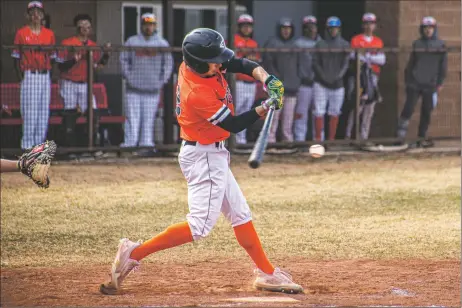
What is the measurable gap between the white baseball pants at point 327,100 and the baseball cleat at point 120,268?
793 centimetres

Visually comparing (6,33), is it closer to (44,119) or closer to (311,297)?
(44,119)

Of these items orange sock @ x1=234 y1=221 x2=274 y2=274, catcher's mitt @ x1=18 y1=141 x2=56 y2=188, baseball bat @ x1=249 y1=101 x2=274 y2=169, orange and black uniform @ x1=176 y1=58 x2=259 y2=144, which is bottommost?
orange sock @ x1=234 y1=221 x2=274 y2=274

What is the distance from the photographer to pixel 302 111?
45.7 feet

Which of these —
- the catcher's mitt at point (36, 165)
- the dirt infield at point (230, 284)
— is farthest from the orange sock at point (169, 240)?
the catcher's mitt at point (36, 165)

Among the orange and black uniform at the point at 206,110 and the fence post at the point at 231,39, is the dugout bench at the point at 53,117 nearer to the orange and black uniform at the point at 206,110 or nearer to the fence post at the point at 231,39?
the fence post at the point at 231,39

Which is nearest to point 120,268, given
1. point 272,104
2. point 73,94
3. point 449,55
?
point 272,104

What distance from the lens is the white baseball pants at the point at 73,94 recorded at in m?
12.7

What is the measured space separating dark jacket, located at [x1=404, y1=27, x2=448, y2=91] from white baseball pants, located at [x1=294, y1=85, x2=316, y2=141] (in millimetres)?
1840

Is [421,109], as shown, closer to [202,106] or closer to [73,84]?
[73,84]

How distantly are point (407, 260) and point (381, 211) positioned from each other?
2.51m

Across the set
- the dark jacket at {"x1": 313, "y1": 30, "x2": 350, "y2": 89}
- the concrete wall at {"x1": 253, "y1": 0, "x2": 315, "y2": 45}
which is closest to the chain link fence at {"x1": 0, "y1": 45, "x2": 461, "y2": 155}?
the dark jacket at {"x1": 313, "y1": 30, "x2": 350, "y2": 89}

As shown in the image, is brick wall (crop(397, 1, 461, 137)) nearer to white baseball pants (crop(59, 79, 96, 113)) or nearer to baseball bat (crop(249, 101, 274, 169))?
white baseball pants (crop(59, 79, 96, 113))

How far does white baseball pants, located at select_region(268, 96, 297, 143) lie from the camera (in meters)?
13.7

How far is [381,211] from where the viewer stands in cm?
1001
